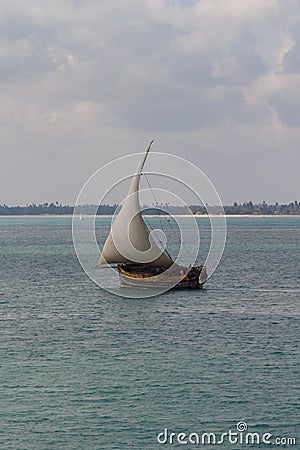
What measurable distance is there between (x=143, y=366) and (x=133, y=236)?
112ft

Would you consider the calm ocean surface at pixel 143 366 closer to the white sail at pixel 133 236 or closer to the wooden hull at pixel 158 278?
the wooden hull at pixel 158 278

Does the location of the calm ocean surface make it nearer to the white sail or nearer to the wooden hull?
the wooden hull

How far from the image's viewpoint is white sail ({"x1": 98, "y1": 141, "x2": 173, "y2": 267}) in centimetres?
8019

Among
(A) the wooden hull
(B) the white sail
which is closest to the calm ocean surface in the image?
(A) the wooden hull

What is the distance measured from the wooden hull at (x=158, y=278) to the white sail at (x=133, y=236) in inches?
42.6

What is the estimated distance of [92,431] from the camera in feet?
117

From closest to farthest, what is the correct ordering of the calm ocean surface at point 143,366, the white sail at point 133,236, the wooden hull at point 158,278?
the calm ocean surface at point 143,366 → the wooden hull at point 158,278 → the white sail at point 133,236

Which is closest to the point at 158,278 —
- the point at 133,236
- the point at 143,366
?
the point at 133,236

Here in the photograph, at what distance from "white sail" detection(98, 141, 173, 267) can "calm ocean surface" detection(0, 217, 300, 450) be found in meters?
4.22

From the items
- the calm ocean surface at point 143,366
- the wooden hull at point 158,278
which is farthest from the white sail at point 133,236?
the calm ocean surface at point 143,366

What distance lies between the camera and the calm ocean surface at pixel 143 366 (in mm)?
36406

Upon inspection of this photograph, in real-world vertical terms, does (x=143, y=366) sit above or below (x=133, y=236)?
below

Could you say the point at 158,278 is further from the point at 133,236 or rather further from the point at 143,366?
the point at 143,366

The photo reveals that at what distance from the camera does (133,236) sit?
80.1 metres
